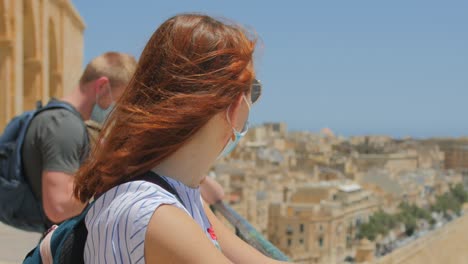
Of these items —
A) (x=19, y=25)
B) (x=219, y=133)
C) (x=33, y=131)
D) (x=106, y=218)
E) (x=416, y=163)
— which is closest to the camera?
(x=106, y=218)

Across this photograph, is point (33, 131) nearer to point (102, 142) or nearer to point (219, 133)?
point (102, 142)

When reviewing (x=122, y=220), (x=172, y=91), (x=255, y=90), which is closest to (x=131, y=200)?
(x=122, y=220)

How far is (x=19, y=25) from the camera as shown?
9336 mm

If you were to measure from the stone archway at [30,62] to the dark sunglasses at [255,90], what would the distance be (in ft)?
34.2

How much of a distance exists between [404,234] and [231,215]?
34183mm

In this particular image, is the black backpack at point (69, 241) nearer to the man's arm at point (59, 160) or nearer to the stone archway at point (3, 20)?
the man's arm at point (59, 160)

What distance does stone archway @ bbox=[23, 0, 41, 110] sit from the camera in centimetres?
1072

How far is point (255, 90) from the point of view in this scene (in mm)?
993

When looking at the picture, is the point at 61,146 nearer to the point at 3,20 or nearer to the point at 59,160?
the point at 59,160

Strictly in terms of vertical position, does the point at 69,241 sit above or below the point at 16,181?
above

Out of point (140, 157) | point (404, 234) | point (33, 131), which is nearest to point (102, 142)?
point (140, 157)

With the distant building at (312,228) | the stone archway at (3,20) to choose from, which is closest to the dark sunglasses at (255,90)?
the stone archway at (3,20)

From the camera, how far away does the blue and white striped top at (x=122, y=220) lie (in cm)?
81

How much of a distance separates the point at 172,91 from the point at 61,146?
3.26 feet
